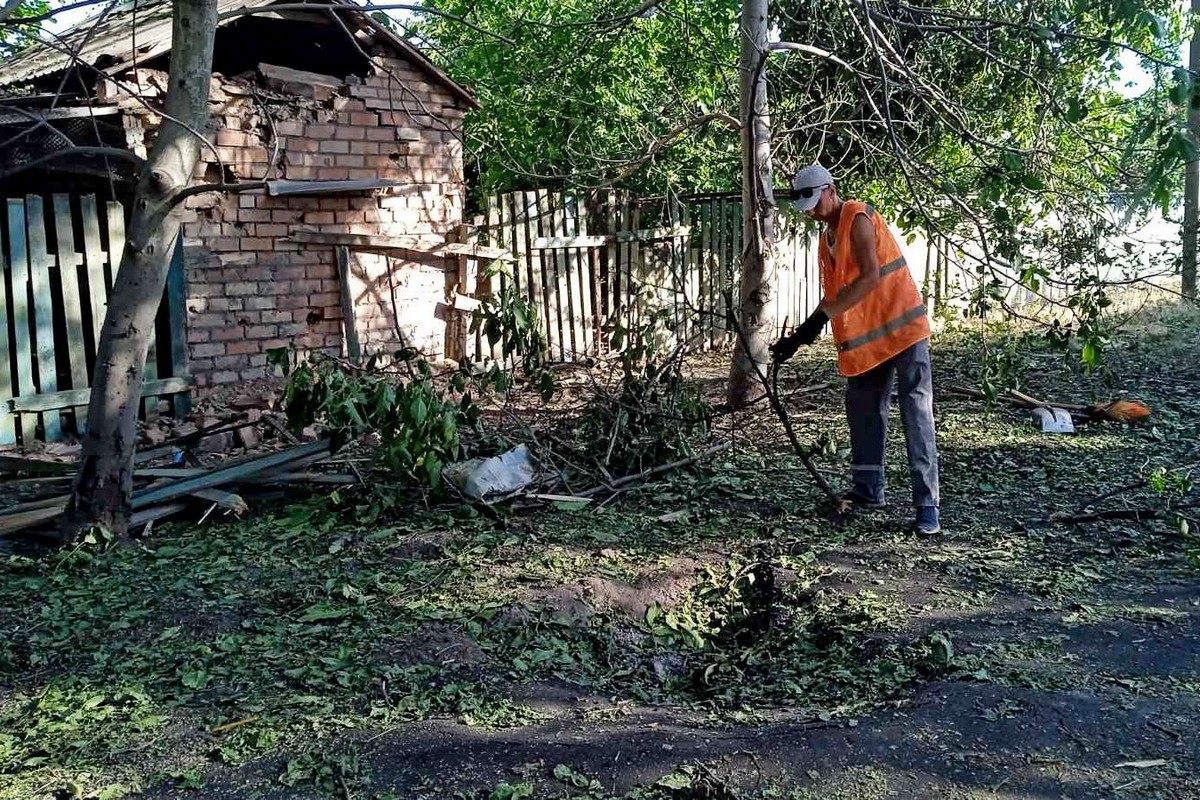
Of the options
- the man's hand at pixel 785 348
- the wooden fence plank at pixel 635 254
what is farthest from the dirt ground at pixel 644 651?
the wooden fence plank at pixel 635 254

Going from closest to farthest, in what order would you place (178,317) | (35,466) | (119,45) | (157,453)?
(35,466) < (157,453) < (119,45) < (178,317)

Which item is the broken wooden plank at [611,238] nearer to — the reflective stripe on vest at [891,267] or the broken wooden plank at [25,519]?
the reflective stripe on vest at [891,267]

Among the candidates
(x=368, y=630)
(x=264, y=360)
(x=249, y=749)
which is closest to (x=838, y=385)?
(x=264, y=360)

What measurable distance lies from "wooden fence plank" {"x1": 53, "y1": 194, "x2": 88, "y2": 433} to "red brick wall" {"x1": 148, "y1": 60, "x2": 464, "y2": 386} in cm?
88

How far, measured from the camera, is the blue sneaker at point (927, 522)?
17.5 ft

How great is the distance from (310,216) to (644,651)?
244 inches

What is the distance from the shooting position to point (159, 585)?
467cm

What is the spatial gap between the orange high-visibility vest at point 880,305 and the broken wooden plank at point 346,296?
17.2ft

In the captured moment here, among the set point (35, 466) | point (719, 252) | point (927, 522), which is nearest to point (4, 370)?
point (35, 466)

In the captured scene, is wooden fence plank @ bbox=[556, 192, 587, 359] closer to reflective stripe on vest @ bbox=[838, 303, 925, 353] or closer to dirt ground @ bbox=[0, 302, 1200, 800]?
dirt ground @ bbox=[0, 302, 1200, 800]

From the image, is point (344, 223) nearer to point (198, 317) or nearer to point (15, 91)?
point (198, 317)

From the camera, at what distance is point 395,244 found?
9.70 m

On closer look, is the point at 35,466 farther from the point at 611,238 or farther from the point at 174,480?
the point at 611,238

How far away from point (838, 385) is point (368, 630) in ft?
20.2
